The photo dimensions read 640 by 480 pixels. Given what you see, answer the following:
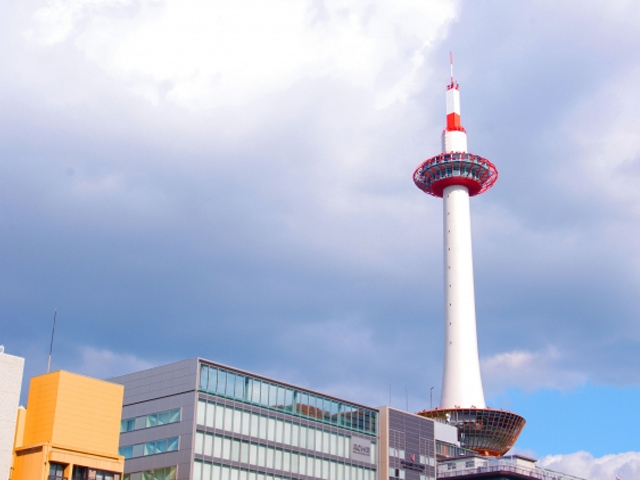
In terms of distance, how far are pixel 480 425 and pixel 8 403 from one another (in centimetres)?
9183

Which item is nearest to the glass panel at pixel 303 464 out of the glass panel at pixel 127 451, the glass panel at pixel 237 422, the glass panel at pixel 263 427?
the glass panel at pixel 263 427

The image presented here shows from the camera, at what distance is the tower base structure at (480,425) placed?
149 meters

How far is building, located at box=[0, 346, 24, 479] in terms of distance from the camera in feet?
241

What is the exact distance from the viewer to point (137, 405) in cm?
9406

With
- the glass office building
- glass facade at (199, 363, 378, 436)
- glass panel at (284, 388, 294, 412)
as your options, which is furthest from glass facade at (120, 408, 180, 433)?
glass panel at (284, 388, 294, 412)

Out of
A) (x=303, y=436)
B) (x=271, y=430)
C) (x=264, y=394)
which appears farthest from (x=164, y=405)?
(x=303, y=436)

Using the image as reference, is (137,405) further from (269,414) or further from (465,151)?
(465,151)

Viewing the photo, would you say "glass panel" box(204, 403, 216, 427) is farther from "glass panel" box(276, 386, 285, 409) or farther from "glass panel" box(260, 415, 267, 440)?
"glass panel" box(276, 386, 285, 409)

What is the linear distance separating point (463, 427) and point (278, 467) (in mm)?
61359

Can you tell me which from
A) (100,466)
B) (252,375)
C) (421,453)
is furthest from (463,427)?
(100,466)

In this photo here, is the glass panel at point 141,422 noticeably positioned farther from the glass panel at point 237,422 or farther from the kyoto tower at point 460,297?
the kyoto tower at point 460,297

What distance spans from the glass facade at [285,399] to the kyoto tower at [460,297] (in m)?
44.8

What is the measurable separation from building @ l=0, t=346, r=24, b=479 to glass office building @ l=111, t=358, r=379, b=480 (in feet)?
57.8

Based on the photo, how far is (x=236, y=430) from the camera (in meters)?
91.8
